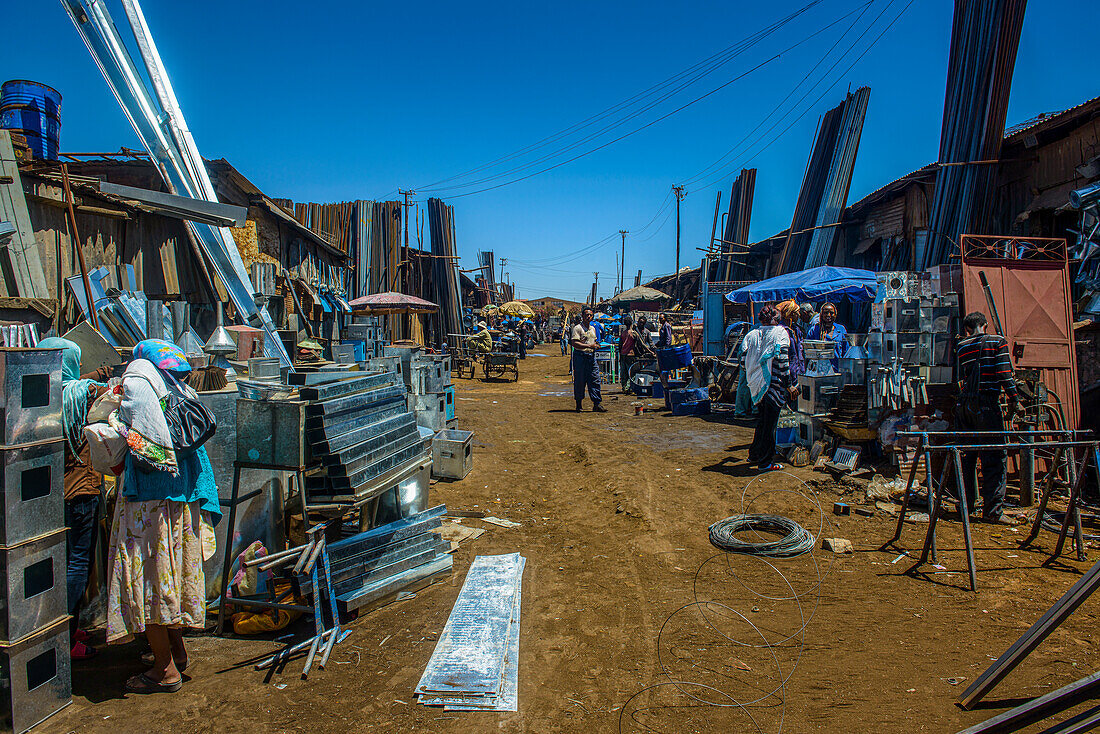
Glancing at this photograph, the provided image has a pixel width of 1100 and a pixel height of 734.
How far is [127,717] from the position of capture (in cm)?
282

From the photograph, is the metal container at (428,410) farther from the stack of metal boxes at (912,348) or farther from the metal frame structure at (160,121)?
the stack of metal boxes at (912,348)

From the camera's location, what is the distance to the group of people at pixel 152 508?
2.88 m

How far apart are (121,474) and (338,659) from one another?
5.15ft

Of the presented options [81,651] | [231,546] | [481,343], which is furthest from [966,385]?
[481,343]

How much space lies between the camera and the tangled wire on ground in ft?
9.30

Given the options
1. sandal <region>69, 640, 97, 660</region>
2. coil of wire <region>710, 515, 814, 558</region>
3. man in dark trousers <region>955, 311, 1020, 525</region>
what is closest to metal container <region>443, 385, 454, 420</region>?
coil of wire <region>710, 515, 814, 558</region>

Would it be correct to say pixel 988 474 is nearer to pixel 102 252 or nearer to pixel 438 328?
pixel 102 252

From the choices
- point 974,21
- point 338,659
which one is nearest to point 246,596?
point 338,659

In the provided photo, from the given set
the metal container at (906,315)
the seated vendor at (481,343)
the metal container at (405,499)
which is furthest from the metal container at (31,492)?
the seated vendor at (481,343)

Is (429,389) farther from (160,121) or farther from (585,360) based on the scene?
(160,121)

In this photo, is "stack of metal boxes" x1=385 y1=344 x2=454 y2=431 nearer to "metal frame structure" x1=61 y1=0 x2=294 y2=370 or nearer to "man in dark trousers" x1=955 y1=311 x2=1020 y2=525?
"metal frame structure" x1=61 y1=0 x2=294 y2=370

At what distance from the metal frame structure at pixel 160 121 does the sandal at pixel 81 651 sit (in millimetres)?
5250

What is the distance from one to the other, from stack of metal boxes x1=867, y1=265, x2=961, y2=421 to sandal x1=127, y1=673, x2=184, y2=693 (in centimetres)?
677

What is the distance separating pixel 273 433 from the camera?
3.56m
